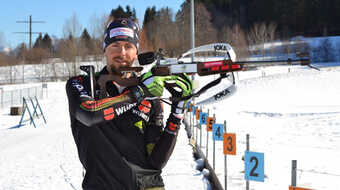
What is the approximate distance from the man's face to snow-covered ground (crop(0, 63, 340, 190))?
3761mm

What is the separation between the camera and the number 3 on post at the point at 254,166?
3.76 m

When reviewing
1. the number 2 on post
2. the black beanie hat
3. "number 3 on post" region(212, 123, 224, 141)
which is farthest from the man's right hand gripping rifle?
"number 3 on post" region(212, 123, 224, 141)

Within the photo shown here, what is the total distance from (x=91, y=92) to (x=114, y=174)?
1.87 ft

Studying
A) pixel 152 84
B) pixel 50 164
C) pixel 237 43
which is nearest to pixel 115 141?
pixel 152 84

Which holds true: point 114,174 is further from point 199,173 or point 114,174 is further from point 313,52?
point 313,52

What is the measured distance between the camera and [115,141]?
6.73 ft

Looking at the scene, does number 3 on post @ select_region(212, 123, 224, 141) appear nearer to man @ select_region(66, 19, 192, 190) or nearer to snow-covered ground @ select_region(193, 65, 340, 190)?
snow-covered ground @ select_region(193, 65, 340, 190)

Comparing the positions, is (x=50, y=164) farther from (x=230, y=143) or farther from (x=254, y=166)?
(x=254, y=166)

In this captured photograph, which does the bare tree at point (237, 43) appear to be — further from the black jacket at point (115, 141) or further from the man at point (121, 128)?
the black jacket at point (115, 141)

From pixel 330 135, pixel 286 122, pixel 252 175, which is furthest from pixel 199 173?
pixel 286 122

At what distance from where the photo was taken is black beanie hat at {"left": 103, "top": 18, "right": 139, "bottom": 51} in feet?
7.67

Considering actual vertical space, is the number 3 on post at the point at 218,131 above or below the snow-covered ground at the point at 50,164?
above

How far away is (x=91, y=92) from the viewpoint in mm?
2133

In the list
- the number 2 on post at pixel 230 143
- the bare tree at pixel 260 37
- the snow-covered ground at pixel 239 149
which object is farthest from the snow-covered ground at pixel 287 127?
the bare tree at pixel 260 37
